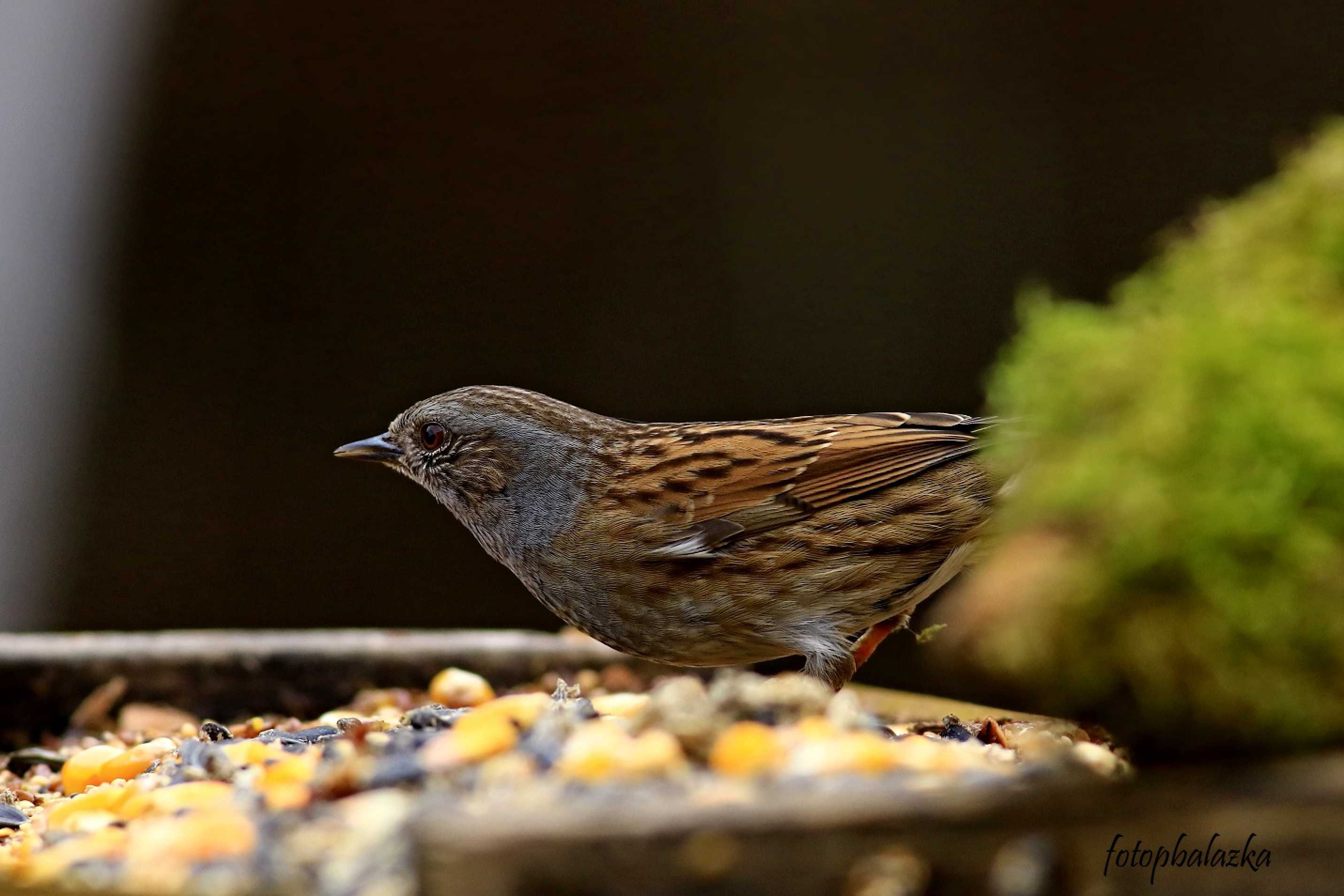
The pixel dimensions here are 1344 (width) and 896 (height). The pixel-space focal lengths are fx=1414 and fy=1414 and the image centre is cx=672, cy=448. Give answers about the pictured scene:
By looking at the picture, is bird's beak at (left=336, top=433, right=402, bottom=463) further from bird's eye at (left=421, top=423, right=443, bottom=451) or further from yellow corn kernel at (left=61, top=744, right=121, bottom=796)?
yellow corn kernel at (left=61, top=744, right=121, bottom=796)

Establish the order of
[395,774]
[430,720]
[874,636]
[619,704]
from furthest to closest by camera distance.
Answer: [874,636] → [619,704] → [430,720] → [395,774]

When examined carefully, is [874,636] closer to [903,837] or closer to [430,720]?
[430,720]

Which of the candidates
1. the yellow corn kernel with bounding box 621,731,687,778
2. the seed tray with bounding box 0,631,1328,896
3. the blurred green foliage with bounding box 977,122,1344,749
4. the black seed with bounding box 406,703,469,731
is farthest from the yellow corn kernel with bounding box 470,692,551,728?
the blurred green foliage with bounding box 977,122,1344,749

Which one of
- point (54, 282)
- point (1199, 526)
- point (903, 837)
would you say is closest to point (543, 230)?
point (54, 282)

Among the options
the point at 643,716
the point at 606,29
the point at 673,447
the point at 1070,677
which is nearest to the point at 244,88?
the point at 606,29

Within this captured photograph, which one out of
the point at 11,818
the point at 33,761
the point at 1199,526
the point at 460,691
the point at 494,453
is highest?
the point at 1199,526

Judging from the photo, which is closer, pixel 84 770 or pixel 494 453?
pixel 84 770
